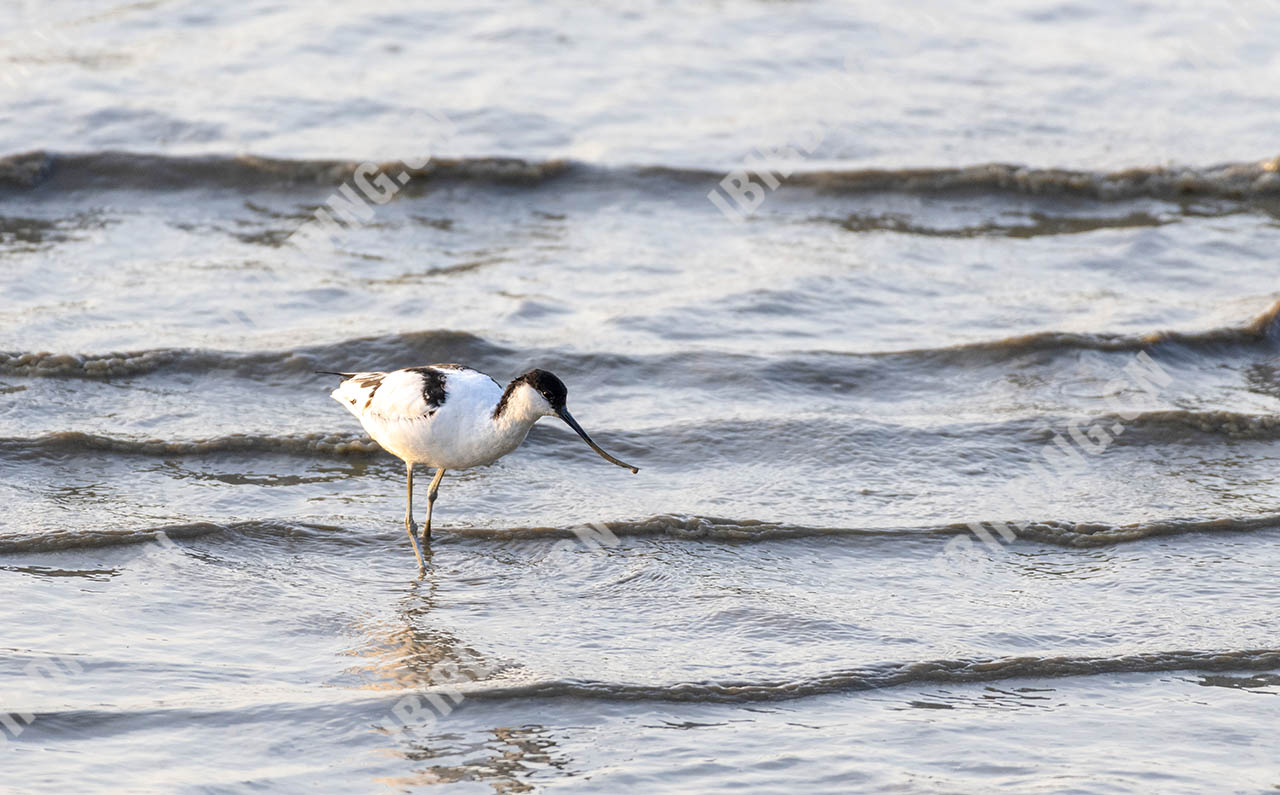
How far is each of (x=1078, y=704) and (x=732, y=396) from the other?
12.8ft

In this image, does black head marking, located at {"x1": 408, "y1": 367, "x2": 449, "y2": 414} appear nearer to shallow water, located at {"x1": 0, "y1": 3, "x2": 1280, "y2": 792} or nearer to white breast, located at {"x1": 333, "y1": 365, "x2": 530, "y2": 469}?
white breast, located at {"x1": 333, "y1": 365, "x2": 530, "y2": 469}

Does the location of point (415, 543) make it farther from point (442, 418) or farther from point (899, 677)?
point (899, 677)

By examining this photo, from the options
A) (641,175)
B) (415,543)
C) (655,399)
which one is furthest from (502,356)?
(641,175)

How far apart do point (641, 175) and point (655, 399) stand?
4.31 m

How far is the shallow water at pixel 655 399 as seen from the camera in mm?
5777

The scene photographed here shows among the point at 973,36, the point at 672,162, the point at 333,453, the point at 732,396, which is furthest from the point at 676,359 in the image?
the point at 973,36

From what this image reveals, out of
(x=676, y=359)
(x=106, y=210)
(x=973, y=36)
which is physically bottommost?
(x=676, y=359)

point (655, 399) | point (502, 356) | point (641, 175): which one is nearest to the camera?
point (655, 399)

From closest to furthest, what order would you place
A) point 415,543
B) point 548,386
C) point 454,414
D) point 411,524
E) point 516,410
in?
1. point 548,386
2. point 516,410
3. point 454,414
4. point 415,543
5. point 411,524

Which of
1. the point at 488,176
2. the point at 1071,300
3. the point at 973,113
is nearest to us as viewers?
the point at 1071,300

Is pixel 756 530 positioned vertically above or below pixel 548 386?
below

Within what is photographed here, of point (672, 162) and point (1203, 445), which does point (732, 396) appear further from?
point (672, 162)

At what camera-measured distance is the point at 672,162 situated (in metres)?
13.4

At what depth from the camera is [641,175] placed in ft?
43.3
